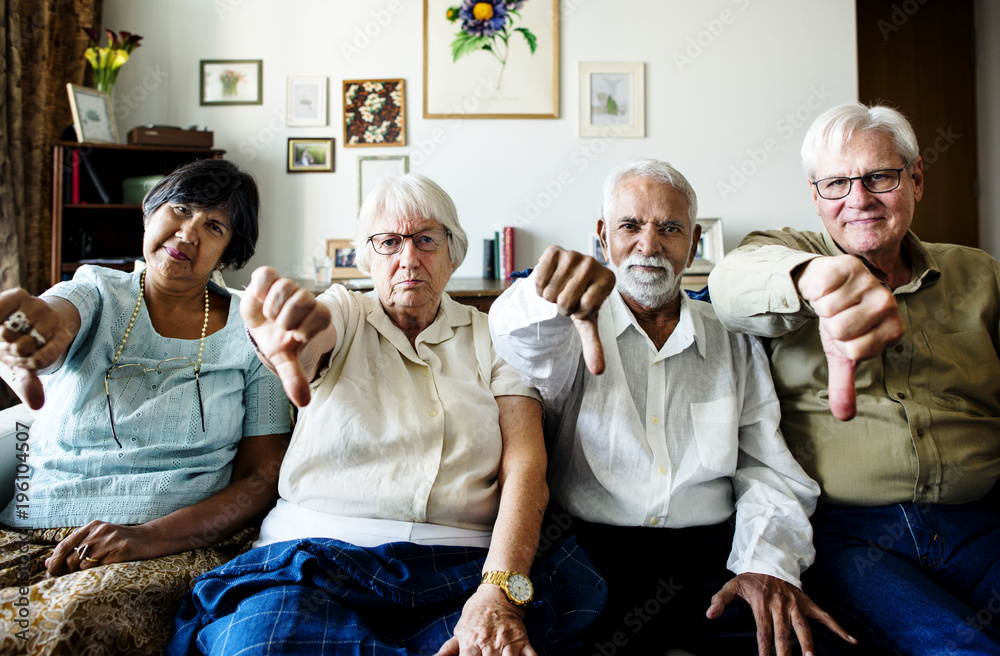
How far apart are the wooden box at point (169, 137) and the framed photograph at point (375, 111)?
0.72 m

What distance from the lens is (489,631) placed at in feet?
3.09

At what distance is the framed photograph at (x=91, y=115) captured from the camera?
292 centimetres

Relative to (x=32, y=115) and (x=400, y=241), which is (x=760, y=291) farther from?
(x=32, y=115)

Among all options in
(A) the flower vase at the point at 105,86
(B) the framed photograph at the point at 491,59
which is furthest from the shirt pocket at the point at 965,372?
(A) the flower vase at the point at 105,86

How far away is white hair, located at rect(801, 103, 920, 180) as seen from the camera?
1271 mm

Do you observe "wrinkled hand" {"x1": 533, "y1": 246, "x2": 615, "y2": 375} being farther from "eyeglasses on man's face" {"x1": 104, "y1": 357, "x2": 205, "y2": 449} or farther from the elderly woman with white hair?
"eyeglasses on man's face" {"x1": 104, "y1": 357, "x2": 205, "y2": 449}

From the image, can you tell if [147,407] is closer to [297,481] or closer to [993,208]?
[297,481]

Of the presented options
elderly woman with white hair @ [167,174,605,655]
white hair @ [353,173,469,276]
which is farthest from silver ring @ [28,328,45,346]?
white hair @ [353,173,469,276]

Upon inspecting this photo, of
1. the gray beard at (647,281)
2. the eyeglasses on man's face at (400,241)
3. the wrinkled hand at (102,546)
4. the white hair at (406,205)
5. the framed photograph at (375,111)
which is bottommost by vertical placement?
the wrinkled hand at (102,546)

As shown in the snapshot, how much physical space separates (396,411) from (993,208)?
14.0 ft

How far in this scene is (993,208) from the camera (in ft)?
12.4

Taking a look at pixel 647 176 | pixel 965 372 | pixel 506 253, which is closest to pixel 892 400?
pixel 965 372

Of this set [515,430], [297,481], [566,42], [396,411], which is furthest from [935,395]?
[566,42]

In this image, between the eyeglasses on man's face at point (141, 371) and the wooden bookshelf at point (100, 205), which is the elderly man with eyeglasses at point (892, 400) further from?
the wooden bookshelf at point (100, 205)
